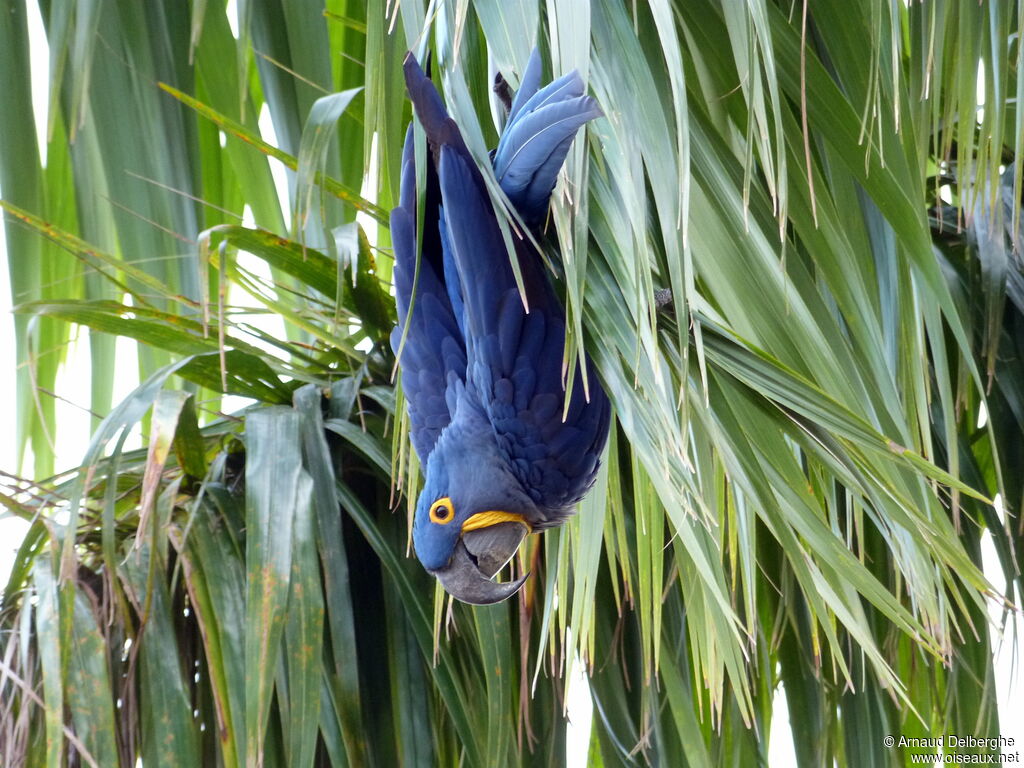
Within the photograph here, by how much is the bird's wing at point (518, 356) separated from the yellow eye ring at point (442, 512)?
0.08 meters

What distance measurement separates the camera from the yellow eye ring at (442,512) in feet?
3.48

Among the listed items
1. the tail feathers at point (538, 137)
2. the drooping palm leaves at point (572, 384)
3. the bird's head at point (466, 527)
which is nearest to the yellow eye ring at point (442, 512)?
the bird's head at point (466, 527)

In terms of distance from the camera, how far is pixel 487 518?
3.51 ft

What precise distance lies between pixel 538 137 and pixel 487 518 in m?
0.41

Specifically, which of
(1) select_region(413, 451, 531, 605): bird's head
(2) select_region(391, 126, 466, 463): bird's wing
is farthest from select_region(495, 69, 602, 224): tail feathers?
(1) select_region(413, 451, 531, 605): bird's head

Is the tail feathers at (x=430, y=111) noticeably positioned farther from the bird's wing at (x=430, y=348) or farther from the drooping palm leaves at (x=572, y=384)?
the bird's wing at (x=430, y=348)

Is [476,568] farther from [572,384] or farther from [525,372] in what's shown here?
[572,384]

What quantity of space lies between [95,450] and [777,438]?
2.58ft

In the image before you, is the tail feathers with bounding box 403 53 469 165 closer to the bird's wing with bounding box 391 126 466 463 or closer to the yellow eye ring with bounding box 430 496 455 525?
the bird's wing with bounding box 391 126 466 463

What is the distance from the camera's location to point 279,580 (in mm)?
1166

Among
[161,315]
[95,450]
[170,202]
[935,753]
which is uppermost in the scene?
[170,202]

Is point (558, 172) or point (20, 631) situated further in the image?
point (20, 631)

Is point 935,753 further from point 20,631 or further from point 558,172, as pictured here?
point 20,631

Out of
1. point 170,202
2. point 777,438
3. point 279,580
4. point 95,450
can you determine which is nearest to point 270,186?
point 170,202
